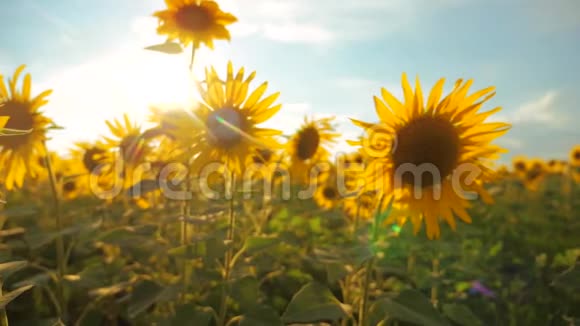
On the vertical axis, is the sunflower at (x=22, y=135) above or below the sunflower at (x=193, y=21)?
below

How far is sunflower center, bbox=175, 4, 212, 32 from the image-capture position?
3357mm

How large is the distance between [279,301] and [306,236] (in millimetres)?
1921

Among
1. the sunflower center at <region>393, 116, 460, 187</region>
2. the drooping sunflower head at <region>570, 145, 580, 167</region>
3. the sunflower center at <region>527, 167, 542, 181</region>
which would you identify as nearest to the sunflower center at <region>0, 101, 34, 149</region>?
the sunflower center at <region>393, 116, 460, 187</region>

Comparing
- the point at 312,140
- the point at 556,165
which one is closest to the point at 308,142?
the point at 312,140

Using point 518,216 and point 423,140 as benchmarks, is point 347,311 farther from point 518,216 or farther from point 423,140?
point 518,216

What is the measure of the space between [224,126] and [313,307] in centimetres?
131

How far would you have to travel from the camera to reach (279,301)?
373 cm

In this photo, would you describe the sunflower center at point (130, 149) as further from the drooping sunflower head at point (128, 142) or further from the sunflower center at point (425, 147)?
the sunflower center at point (425, 147)

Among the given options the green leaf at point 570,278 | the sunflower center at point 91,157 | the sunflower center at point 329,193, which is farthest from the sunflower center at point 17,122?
the sunflower center at point 329,193

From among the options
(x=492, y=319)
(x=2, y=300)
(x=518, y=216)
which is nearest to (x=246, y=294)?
(x=2, y=300)

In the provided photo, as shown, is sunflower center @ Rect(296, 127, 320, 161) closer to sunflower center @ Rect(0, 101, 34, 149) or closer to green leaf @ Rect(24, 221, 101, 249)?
green leaf @ Rect(24, 221, 101, 249)

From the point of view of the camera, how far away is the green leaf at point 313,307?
76.7 inches

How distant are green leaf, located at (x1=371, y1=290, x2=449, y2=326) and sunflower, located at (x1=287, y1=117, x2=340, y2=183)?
112 inches

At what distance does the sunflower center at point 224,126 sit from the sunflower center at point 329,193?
3.61 meters
